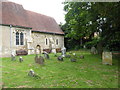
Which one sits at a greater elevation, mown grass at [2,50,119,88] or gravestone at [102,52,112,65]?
gravestone at [102,52,112,65]

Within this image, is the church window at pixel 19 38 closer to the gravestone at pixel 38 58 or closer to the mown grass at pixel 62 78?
the gravestone at pixel 38 58

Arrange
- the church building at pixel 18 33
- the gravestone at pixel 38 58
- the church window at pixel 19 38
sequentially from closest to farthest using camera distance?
the gravestone at pixel 38 58
the church building at pixel 18 33
the church window at pixel 19 38

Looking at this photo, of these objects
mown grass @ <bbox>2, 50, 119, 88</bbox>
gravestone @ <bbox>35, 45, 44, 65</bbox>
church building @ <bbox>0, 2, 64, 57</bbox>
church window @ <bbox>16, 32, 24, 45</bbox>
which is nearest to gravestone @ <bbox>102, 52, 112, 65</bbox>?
mown grass @ <bbox>2, 50, 119, 88</bbox>

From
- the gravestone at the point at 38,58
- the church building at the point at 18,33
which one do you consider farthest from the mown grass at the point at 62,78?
the church building at the point at 18,33

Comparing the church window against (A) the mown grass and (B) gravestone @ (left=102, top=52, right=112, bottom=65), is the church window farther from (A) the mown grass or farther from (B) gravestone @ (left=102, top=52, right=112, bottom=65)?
(B) gravestone @ (left=102, top=52, right=112, bottom=65)

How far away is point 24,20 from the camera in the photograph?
18.7 m

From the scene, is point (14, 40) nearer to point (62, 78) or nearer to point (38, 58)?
point (38, 58)

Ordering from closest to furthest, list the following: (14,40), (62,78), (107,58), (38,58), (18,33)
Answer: (62,78), (107,58), (38,58), (14,40), (18,33)

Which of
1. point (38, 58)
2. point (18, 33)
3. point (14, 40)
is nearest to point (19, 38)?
point (18, 33)

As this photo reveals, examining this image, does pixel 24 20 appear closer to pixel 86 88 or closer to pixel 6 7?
pixel 6 7

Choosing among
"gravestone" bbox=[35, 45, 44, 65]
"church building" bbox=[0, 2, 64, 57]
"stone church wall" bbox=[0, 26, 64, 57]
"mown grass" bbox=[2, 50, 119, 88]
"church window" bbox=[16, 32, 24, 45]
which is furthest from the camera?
"church window" bbox=[16, 32, 24, 45]

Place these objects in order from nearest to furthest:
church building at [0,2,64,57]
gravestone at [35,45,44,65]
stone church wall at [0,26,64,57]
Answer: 1. gravestone at [35,45,44,65]
2. stone church wall at [0,26,64,57]
3. church building at [0,2,64,57]

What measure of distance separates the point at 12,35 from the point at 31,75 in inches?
498

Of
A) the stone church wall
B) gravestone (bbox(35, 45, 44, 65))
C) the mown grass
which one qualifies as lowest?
the mown grass
